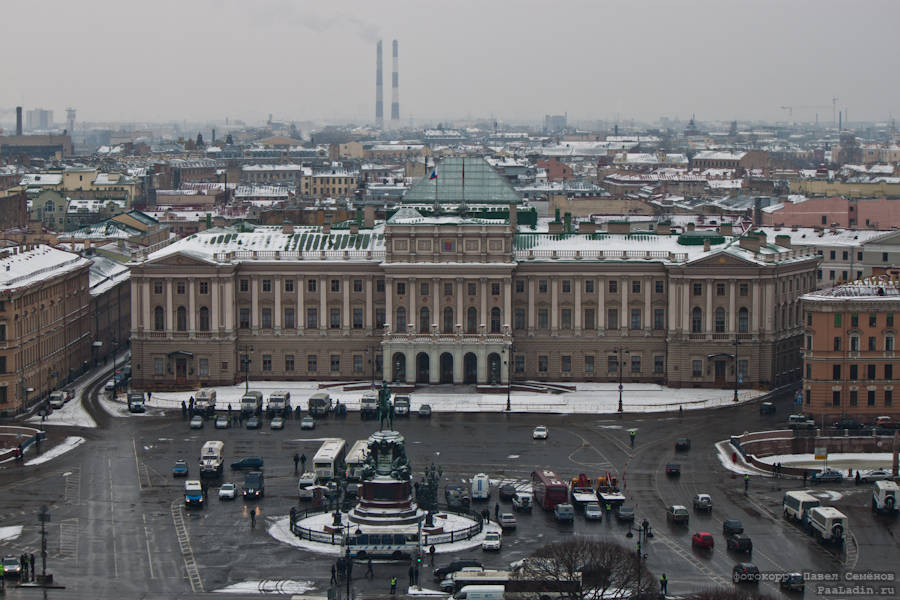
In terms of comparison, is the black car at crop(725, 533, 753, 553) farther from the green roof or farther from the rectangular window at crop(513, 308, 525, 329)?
the green roof

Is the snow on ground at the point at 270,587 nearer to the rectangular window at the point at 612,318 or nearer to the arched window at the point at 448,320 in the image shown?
the arched window at the point at 448,320

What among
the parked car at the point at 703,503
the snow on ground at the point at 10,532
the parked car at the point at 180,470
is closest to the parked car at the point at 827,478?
the parked car at the point at 703,503

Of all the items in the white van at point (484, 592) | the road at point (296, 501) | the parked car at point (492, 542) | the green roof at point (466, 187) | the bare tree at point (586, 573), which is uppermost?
the green roof at point (466, 187)

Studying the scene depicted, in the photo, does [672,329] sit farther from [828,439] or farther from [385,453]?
[385,453]

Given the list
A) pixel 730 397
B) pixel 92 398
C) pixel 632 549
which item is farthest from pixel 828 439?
pixel 92 398

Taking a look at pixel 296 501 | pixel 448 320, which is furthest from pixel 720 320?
pixel 296 501

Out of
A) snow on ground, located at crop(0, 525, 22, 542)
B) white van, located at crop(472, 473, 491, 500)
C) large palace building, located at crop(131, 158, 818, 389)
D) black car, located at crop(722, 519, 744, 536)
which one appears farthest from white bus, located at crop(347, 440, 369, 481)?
large palace building, located at crop(131, 158, 818, 389)

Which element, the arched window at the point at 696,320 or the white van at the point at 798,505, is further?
the arched window at the point at 696,320
